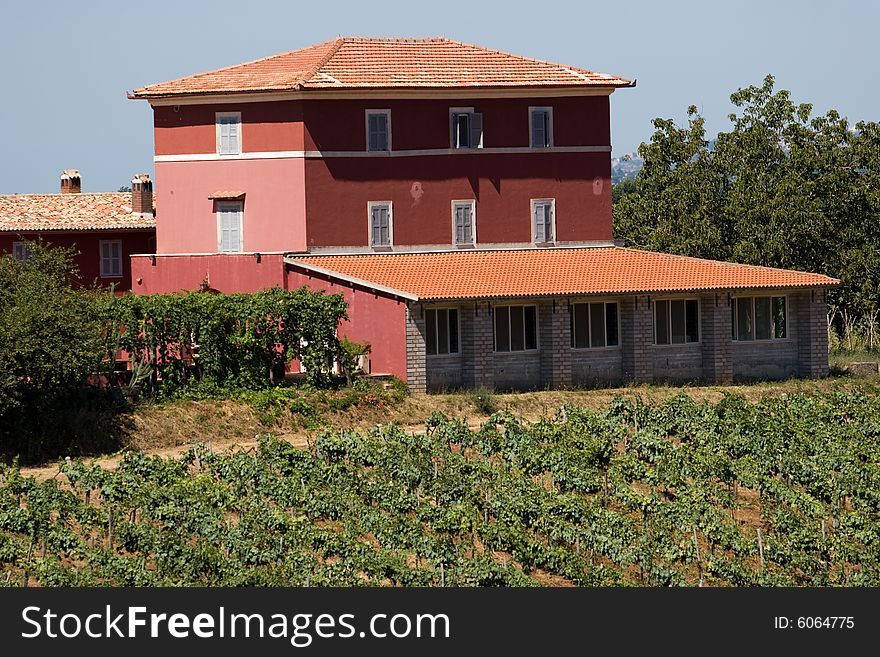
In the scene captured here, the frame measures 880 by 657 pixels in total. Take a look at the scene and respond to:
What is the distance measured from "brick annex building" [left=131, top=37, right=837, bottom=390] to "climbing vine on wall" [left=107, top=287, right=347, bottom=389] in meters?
2.22

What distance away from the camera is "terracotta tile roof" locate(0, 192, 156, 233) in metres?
51.2

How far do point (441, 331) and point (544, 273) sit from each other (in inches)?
165

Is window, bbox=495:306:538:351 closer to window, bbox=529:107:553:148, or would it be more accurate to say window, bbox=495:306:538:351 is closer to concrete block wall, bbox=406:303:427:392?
concrete block wall, bbox=406:303:427:392

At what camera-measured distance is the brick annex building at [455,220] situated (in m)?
43.8

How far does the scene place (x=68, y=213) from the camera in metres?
52.2

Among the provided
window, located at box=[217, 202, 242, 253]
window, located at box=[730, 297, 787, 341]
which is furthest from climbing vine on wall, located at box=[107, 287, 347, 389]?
window, located at box=[730, 297, 787, 341]

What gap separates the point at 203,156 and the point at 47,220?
6209mm

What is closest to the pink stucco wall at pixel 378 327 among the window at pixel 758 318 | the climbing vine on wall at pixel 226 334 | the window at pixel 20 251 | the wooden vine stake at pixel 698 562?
the climbing vine on wall at pixel 226 334

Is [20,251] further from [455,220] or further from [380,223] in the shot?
[455,220]

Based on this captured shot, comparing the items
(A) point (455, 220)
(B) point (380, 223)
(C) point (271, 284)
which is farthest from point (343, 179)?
(C) point (271, 284)

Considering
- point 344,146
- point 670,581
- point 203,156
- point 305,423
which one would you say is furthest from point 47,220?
point 670,581

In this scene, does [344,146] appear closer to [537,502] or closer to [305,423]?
[305,423]

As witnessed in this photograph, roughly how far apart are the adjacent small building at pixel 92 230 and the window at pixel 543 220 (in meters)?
11.6

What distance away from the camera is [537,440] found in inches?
1377
